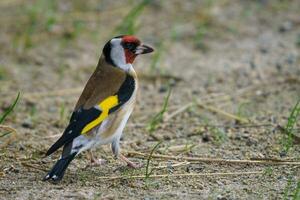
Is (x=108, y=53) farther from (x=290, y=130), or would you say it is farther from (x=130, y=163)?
(x=290, y=130)

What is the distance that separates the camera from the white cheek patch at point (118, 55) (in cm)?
547

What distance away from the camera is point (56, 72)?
768 cm

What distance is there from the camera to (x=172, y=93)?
711cm

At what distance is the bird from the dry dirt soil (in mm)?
168

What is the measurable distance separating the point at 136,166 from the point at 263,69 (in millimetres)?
2768

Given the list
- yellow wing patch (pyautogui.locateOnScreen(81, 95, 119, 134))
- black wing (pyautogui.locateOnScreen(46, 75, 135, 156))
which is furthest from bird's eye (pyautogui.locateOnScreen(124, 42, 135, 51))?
yellow wing patch (pyautogui.locateOnScreen(81, 95, 119, 134))

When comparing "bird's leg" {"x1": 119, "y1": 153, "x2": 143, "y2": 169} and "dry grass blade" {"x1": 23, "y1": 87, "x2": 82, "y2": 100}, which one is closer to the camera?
"bird's leg" {"x1": 119, "y1": 153, "x2": 143, "y2": 169}

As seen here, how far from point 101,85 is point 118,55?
14.7 inches

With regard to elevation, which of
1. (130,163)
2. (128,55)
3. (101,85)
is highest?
(128,55)

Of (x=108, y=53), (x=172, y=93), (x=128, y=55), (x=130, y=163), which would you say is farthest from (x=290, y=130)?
(x=172, y=93)

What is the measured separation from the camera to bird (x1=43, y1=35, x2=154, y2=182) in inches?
190

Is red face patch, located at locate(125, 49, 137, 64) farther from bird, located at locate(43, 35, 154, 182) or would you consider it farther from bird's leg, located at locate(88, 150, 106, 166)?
bird's leg, located at locate(88, 150, 106, 166)

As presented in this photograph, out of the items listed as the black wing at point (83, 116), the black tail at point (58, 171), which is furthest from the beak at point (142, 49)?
the black tail at point (58, 171)

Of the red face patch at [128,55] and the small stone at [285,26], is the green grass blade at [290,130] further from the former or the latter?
the small stone at [285,26]
